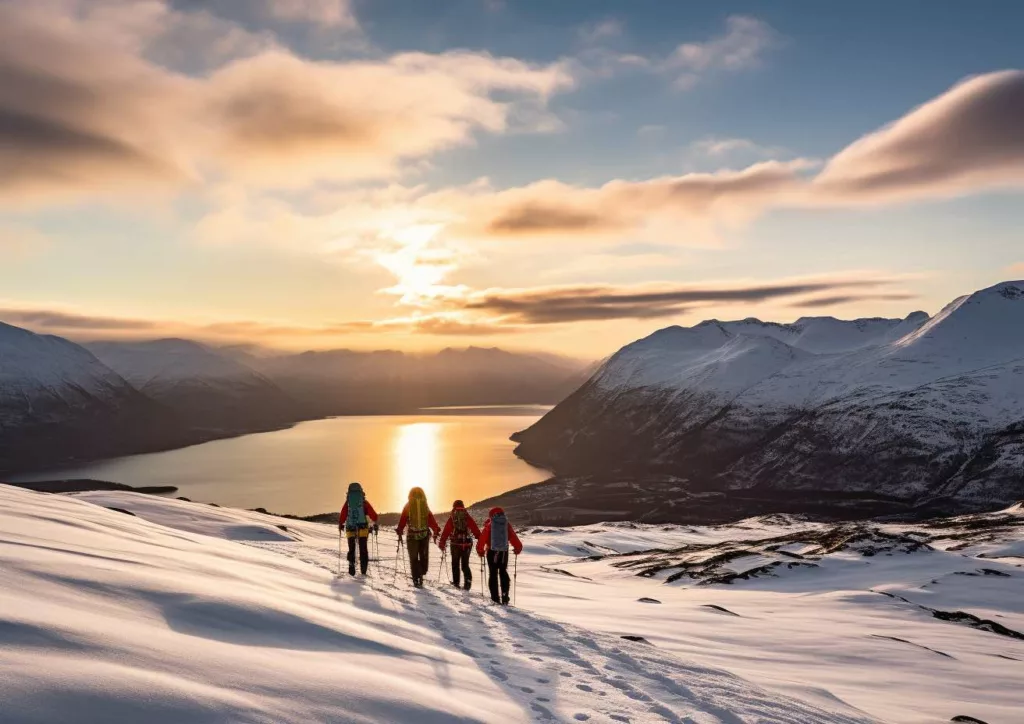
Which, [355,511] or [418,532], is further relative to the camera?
[355,511]

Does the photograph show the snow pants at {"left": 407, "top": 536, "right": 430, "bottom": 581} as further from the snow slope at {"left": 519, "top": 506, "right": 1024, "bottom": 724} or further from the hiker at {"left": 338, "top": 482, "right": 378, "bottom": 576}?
the snow slope at {"left": 519, "top": 506, "right": 1024, "bottom": 724}

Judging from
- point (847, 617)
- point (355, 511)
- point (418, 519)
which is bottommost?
point (847, 617)

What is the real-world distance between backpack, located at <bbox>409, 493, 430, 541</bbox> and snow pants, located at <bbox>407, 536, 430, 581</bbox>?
0.12 metres

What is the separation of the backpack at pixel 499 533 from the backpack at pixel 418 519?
2051 millimetres

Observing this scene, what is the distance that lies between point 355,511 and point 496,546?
4.71 m

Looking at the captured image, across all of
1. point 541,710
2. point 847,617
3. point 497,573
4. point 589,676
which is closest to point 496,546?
point 497,573

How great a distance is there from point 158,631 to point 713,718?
7412 millimetres

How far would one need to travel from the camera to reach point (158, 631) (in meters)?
6.52

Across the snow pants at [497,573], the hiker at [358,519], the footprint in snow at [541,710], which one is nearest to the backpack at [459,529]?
the snow pants at [497,573]

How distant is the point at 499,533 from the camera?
18.9 meters

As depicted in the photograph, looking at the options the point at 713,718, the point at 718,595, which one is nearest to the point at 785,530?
the point at 718,595

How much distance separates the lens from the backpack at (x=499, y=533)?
738 inches

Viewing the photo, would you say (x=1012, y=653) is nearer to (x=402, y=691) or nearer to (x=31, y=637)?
(x=402, y=691)

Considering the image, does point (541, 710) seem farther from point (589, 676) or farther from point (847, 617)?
point (847, 617)
